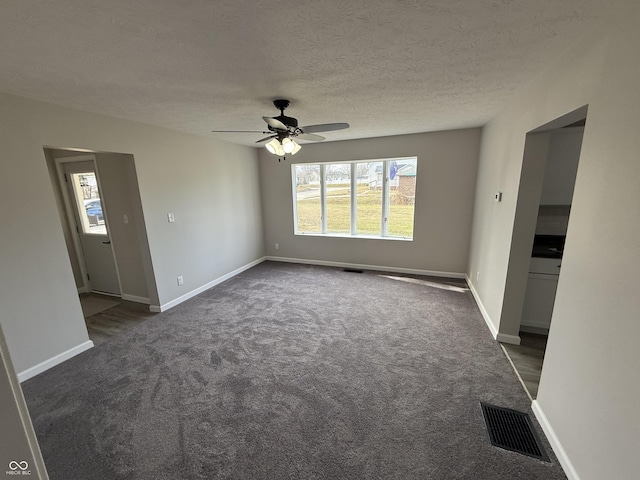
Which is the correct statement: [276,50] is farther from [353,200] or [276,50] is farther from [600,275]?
[353,200]

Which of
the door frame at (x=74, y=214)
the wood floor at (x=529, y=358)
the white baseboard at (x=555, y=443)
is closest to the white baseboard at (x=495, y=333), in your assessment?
the wood floor at (x=529, y=358)

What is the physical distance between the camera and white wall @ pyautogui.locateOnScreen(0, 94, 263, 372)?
89.0 inches

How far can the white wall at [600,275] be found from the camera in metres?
1.14

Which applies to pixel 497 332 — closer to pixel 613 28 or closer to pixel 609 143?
pixel 609 143

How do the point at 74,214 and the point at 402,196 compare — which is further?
the point at 402,196

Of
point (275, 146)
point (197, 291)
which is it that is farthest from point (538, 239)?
point (197, 291)

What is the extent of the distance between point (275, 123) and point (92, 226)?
3753mm

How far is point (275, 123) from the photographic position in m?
2.22

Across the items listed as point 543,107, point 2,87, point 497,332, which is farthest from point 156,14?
point 497,332

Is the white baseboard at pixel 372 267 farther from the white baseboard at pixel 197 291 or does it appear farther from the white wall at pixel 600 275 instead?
the white wall at pixel 600 275

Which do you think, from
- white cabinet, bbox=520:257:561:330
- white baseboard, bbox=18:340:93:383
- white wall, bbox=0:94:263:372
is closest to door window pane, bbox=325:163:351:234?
white wall, bbox=0:94:263:372

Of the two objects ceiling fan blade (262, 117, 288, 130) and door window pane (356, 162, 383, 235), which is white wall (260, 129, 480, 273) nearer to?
door window pane (356, 162, 383, 235)

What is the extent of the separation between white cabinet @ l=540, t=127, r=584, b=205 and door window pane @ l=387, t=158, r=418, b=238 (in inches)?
74.1

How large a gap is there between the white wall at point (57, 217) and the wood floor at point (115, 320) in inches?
10.8
